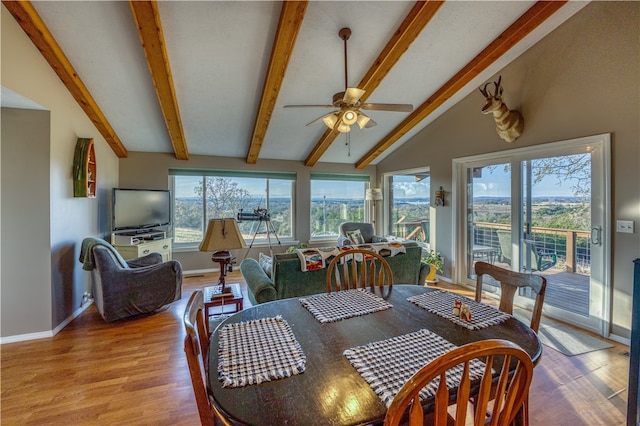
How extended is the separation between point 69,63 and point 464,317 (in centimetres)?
397

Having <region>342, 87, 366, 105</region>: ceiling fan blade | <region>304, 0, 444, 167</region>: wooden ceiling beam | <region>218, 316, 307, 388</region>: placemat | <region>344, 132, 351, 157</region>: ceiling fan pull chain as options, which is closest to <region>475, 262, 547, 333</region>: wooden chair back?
<region>218, 316, 307, 388</region>: placemat

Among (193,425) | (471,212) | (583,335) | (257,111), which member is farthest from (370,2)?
(583,335)

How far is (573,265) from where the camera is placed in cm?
309

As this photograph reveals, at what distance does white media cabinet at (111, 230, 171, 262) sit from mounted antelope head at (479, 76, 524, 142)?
466 centimetres

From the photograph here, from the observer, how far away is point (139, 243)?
13.3ft

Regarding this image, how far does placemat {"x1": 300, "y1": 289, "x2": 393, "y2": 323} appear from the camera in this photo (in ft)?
4.79

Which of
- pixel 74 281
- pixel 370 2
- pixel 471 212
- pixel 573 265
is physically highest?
pixel 370 2

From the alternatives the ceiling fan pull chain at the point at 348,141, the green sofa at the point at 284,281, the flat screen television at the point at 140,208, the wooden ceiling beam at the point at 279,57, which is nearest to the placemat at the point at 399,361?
the green sofa at the point at 284,281

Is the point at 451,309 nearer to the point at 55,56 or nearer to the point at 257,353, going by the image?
the point at 257,353

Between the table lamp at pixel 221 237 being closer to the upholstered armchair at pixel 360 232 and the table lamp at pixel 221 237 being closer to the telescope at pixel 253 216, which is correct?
the telescope at pixel 253 216

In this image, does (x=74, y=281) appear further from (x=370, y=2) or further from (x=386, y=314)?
(x=370, y=2)

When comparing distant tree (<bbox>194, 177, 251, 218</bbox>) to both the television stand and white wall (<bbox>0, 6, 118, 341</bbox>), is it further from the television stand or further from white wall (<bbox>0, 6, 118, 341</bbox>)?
white wall (<bbox>0, 6, 118, 341</bbox>)

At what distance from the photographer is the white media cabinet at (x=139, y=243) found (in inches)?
156

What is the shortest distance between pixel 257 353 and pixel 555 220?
3581 mm
